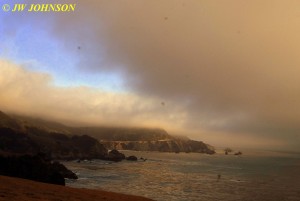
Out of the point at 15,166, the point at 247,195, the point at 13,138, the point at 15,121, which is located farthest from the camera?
the point at 15,121

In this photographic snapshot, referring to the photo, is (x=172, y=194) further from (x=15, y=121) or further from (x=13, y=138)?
(x=15, y=121)

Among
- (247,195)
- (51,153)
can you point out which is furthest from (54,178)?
(51,153)

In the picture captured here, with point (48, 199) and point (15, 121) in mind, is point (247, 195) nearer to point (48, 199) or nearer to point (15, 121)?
point (48, 199)

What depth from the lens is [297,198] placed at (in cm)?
5884

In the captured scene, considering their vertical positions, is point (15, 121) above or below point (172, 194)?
above

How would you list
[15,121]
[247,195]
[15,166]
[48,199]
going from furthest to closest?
[15,121]
[247,195]
[15,166]
[48,199]

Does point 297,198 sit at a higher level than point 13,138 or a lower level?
lower

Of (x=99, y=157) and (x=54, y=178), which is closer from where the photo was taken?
(x=54, y=178)

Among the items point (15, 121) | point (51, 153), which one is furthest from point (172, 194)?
point (15, 121)

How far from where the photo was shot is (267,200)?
2133 inches

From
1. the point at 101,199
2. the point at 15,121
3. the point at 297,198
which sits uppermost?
the point at 15,121

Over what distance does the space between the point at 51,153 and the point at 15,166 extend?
97.9 metres

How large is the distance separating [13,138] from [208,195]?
85993mm

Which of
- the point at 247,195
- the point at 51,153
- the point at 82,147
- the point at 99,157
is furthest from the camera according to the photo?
the point at 82,147
